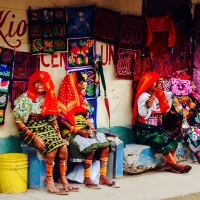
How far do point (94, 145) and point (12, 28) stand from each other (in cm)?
182

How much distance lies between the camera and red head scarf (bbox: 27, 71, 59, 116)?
7590mm

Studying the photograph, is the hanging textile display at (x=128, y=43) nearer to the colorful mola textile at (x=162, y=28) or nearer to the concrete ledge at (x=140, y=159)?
the colorful mola textile at (x=162, y=28)

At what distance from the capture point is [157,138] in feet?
28.9

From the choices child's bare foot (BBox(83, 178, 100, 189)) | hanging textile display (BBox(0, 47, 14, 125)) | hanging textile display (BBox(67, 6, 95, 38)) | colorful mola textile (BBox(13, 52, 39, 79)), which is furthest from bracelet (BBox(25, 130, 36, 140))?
hanging textile display (BBox(67, 6, 95, 38))

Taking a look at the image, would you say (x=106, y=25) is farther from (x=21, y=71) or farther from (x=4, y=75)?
(x=4, y=75)

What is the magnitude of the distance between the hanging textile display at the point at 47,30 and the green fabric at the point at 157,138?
5.75 ft

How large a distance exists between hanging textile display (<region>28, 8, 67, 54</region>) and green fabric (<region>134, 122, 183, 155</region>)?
1754 millimetres

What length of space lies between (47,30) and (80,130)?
4.57ft

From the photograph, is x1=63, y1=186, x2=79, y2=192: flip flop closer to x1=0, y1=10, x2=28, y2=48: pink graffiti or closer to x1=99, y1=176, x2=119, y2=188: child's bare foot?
x1=99, y1=176, x2=119, y2=188: child's bare foot

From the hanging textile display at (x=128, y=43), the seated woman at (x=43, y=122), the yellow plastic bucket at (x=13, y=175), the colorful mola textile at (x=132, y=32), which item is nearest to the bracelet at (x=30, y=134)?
the seated woman at (x=43, y=122)

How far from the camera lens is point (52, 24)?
8.07 m

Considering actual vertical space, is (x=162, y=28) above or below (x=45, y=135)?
above

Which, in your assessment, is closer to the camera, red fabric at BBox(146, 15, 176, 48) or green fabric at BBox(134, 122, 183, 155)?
green fabric at BBox(134, 122, 183, 155)

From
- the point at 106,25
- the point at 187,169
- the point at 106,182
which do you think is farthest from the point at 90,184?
the point at 106,25
